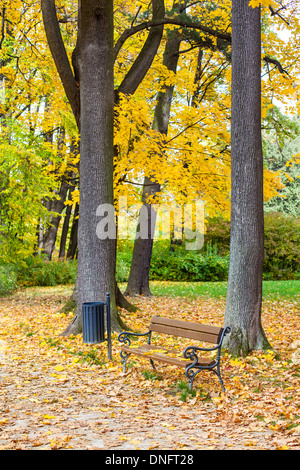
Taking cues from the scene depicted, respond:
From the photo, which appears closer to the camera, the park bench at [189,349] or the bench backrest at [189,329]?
the park bench at [189,349]

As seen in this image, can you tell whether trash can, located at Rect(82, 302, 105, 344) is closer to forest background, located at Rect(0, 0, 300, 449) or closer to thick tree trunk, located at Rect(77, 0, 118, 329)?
forest background, located at Rect(0, 0, 300, 449)

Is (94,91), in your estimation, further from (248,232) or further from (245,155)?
(248,232)

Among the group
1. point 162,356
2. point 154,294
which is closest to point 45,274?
point 154,294

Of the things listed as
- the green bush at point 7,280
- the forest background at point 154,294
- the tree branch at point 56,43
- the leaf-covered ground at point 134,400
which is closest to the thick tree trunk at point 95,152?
the tree branch at point 56,43

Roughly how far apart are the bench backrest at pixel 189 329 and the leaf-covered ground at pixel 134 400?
57 cm

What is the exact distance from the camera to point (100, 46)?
322 inches

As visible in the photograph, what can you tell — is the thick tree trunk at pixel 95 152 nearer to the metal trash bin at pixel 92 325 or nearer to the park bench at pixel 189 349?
the metal trash bin at pixel 92 325

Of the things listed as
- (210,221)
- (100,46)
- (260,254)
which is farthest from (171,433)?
(210,221)

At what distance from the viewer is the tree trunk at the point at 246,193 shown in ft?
21.7

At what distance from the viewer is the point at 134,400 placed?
5.15 meters

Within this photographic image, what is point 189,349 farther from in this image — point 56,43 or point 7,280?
point 7,280

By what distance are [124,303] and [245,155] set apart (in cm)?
512

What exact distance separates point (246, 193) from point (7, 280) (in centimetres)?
1041

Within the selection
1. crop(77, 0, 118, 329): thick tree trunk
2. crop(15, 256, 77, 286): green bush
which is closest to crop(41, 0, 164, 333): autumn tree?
crop(77, 0, 118, 329): thick tree trunk
